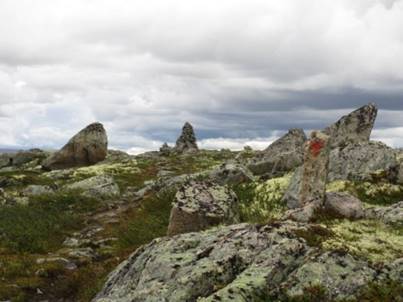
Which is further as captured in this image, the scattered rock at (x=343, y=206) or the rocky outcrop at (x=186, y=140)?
the rocky outcrop at (x=186, y=140)

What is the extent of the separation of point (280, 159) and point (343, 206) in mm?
25221

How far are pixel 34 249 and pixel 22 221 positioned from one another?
5.43 m

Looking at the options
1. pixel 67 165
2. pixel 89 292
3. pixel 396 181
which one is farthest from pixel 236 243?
pixel 67 165

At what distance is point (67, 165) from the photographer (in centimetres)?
8094

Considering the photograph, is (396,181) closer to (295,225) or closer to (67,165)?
(295,225)

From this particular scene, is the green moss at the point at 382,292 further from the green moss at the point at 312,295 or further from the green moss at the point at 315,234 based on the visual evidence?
the green moss at the point at 315,234

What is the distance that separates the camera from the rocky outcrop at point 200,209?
22.5 m

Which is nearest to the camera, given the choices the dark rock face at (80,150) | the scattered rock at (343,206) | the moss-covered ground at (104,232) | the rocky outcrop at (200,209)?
the moss-covered ground at (104,232)

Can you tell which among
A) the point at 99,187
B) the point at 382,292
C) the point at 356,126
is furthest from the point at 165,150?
the point at 382,292

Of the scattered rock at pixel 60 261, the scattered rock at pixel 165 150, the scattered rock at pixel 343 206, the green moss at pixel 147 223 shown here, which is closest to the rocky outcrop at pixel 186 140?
the scattered rock at pixel 165 150

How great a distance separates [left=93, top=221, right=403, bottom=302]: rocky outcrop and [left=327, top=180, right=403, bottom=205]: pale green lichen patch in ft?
44.3

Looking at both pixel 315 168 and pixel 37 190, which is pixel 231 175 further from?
pixel 37 190

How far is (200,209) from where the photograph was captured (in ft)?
74.9

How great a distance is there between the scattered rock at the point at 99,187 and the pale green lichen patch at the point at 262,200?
652 inches
